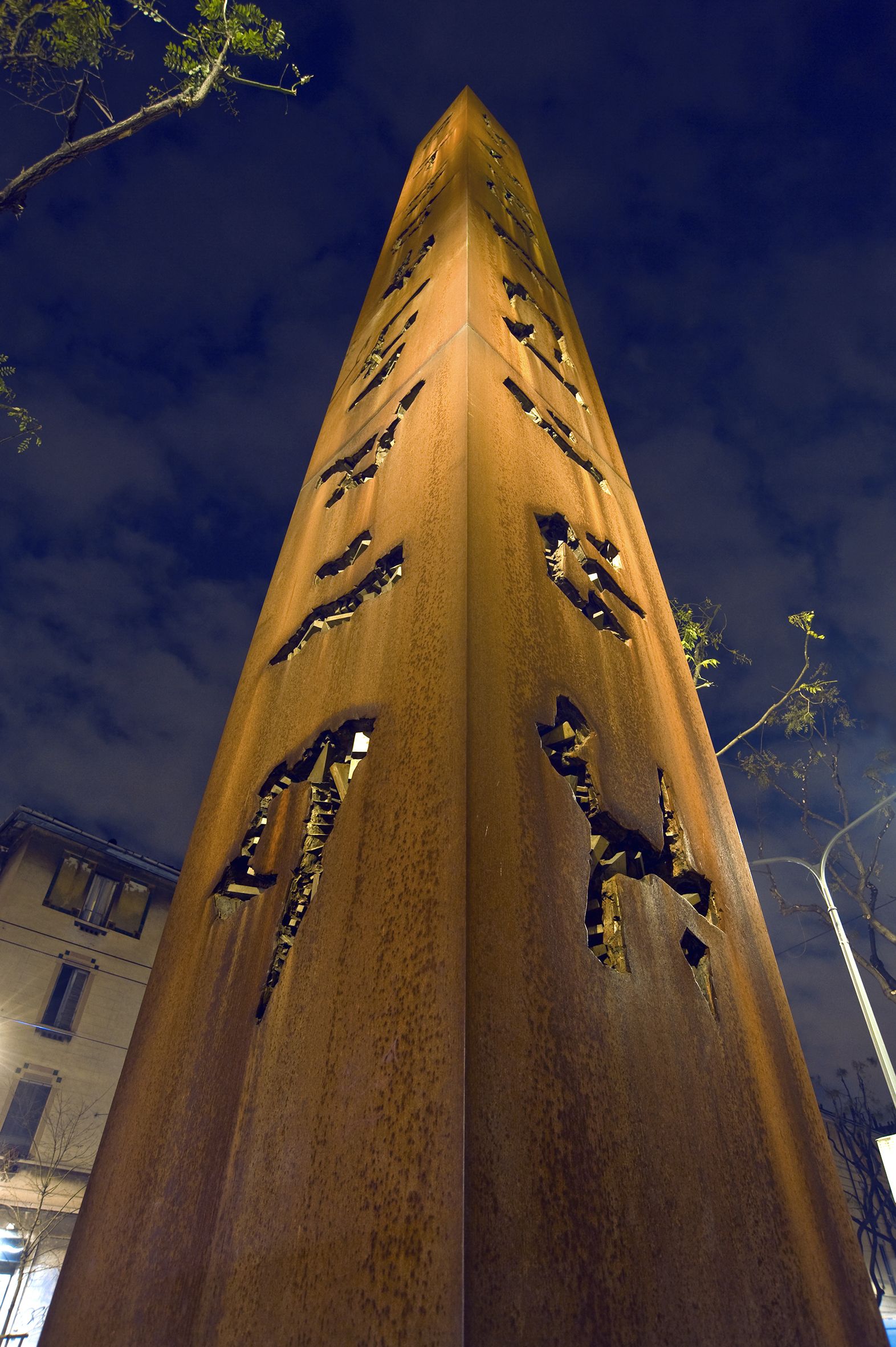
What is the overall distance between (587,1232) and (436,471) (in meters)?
1.82

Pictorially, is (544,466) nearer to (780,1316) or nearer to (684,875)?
(684,875)

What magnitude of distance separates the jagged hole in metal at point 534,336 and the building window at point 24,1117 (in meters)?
20.2

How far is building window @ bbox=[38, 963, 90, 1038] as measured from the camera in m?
18.2

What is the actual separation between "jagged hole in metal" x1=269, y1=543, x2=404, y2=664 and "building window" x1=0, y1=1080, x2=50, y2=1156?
19.7m

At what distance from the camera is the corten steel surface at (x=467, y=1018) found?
93cm

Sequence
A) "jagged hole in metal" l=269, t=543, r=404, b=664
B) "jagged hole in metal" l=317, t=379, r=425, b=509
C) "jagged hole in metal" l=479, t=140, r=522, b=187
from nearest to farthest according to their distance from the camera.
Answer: "jagged hole in metal" l=269, t=543, r=404, b=664, "jagged hole in metal" l=317, t=379, r=425, b=509, "jagged hole in metal" l=479, t=140, r=522, b=187

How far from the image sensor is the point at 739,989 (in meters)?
1.59

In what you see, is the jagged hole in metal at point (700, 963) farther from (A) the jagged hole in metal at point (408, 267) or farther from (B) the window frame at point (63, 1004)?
(B) the window frame at point (63, 1004)

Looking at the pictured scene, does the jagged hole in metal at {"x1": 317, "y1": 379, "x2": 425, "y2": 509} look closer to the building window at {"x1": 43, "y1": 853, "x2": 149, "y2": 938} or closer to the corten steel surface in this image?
the corten steel surface

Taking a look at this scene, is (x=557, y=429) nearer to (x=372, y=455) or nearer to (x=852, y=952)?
(x=372, y=455)

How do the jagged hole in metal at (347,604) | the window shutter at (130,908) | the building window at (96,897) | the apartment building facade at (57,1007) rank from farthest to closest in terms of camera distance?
the window shutter at (130,908)
the building window at (96,897)
the apartment building facade at (57,1007)
the jagged hole in metal at (347,604)

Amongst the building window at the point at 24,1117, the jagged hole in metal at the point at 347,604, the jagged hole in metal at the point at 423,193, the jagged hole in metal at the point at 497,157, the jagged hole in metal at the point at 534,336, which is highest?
the jagged hole in metal at the point at 497,157

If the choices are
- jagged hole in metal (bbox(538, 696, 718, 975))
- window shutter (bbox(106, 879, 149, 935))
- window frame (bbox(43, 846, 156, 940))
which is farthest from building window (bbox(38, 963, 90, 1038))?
jagged hole in metal (bbox(538, 696, 718, 975))

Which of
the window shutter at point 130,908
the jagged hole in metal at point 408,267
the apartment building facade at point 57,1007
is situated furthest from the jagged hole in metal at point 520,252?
the window shutter at point 130,908
